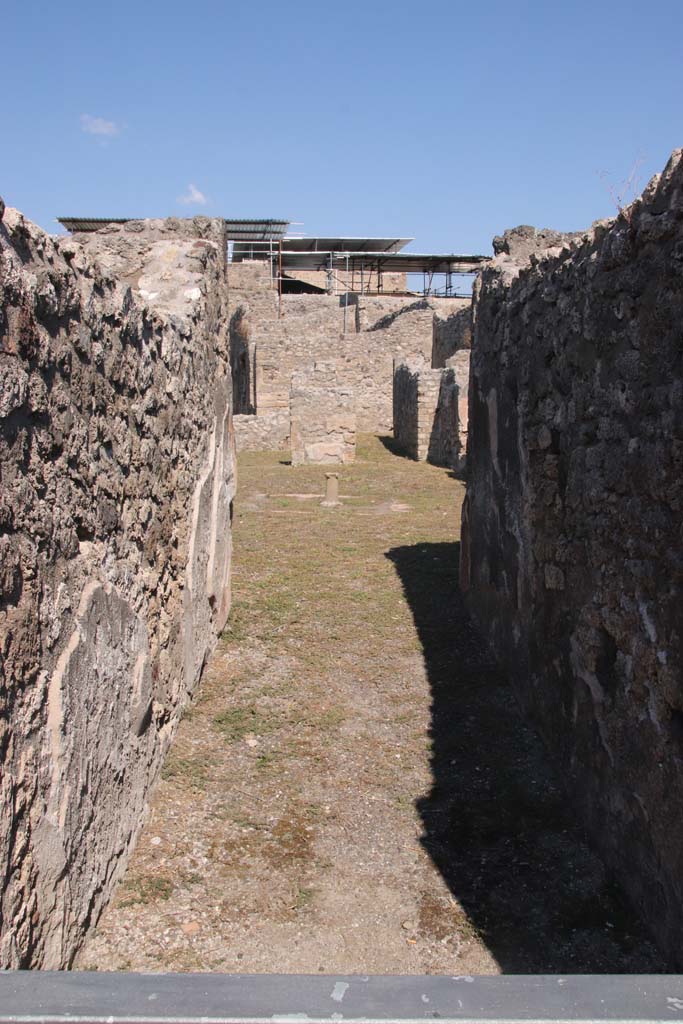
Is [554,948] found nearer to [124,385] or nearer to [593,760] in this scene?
[593,760]

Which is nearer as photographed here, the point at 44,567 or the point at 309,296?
the point at 44,567

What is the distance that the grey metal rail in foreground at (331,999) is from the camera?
2.61ft

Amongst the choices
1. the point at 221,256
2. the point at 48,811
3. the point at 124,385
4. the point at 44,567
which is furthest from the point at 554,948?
the point at 221,256

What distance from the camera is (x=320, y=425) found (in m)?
14.9

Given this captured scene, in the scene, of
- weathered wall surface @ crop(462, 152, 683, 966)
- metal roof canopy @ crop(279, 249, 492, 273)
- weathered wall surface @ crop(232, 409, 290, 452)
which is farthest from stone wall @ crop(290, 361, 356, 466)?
metal roof canopy @ crop(279, 249, 492, 273)

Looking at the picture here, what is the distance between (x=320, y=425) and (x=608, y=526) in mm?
11862

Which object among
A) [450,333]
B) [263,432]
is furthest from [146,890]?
[450,333]

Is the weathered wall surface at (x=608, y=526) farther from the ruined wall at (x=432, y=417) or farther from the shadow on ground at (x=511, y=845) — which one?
the ruined wall at (x=432, y=417)

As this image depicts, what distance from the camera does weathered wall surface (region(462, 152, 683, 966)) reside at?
8.75 feet

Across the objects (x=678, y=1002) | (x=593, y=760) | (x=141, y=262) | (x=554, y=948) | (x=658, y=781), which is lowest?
(x=554, y=948)

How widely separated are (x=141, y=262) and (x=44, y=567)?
307 cm

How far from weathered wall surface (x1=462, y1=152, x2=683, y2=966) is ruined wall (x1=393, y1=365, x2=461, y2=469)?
9.05 metres

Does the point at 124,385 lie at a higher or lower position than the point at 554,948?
higher

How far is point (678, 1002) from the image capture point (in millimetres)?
813
